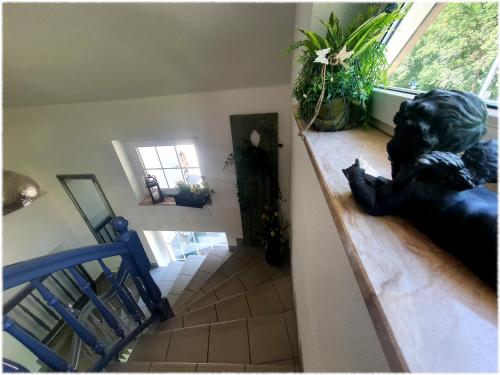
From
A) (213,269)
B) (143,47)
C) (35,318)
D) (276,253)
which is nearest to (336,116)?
(143,47)

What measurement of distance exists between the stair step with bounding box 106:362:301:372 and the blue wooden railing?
97 mm

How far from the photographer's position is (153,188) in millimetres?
2688

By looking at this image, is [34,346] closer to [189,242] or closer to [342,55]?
[342,55]

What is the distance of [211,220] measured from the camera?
2.75 m

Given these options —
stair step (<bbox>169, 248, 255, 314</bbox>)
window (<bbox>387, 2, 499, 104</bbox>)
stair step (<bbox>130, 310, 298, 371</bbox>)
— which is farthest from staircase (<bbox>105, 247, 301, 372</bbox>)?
window (<bbox>387, 2, 499, 104</bbox>)

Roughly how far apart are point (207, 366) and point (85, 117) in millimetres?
2769

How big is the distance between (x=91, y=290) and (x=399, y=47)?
1664 millimetres

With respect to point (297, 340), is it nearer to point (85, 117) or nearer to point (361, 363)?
point (361, 363)

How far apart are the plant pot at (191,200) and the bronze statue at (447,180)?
7.54ft

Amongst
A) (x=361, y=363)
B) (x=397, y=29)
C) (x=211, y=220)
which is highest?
(x=397, y=29)

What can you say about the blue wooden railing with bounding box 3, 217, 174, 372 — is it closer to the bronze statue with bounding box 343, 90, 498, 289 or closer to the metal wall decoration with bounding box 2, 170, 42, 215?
the metal wall decoration with bounding box 2, 170, 42, 215

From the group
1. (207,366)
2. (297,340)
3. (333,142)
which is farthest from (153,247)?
(333,142)

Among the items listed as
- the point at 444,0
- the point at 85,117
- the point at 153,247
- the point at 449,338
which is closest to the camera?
the point at 449,338

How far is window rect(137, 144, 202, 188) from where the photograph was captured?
245 cm
